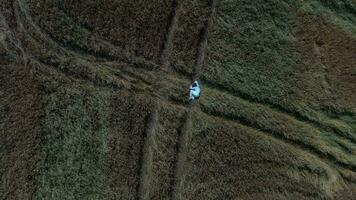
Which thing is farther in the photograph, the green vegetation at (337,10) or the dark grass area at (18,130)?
the green vegetation at (337,10)

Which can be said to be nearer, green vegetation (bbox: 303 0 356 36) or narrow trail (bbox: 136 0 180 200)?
narrow trail (bbox: 136 0 180 200)

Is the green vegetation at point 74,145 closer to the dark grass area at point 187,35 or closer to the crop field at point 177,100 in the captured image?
the crop field at point 177,100

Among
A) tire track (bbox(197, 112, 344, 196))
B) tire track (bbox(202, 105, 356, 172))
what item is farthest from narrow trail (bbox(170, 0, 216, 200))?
tire track (bbox(197, 112, 344, 196))

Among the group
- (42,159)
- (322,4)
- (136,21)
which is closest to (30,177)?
(42,159)

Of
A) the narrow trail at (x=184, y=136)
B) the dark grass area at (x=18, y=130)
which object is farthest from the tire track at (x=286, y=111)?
the dark grass area at (x=18, y=130)

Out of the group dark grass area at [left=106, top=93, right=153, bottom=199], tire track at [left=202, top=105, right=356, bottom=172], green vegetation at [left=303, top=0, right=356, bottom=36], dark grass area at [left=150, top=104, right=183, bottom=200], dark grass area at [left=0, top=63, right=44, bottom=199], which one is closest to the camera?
dark grass area at [left=0, top=63, right=44, bottom=199]

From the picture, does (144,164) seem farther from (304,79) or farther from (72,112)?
(304,79)

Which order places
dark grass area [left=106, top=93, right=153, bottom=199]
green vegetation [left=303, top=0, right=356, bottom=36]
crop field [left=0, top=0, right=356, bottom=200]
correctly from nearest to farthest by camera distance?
crop field [left=0, top=0, right=356, bottom=200], dark grass area [left=106, top=93, right=153, bottom=199], green vegetation [left=303, top=0, right=356, bottom=36]

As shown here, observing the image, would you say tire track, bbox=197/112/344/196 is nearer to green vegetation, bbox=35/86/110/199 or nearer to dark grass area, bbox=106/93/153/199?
dark grass area, bbox=106/93/153/199
